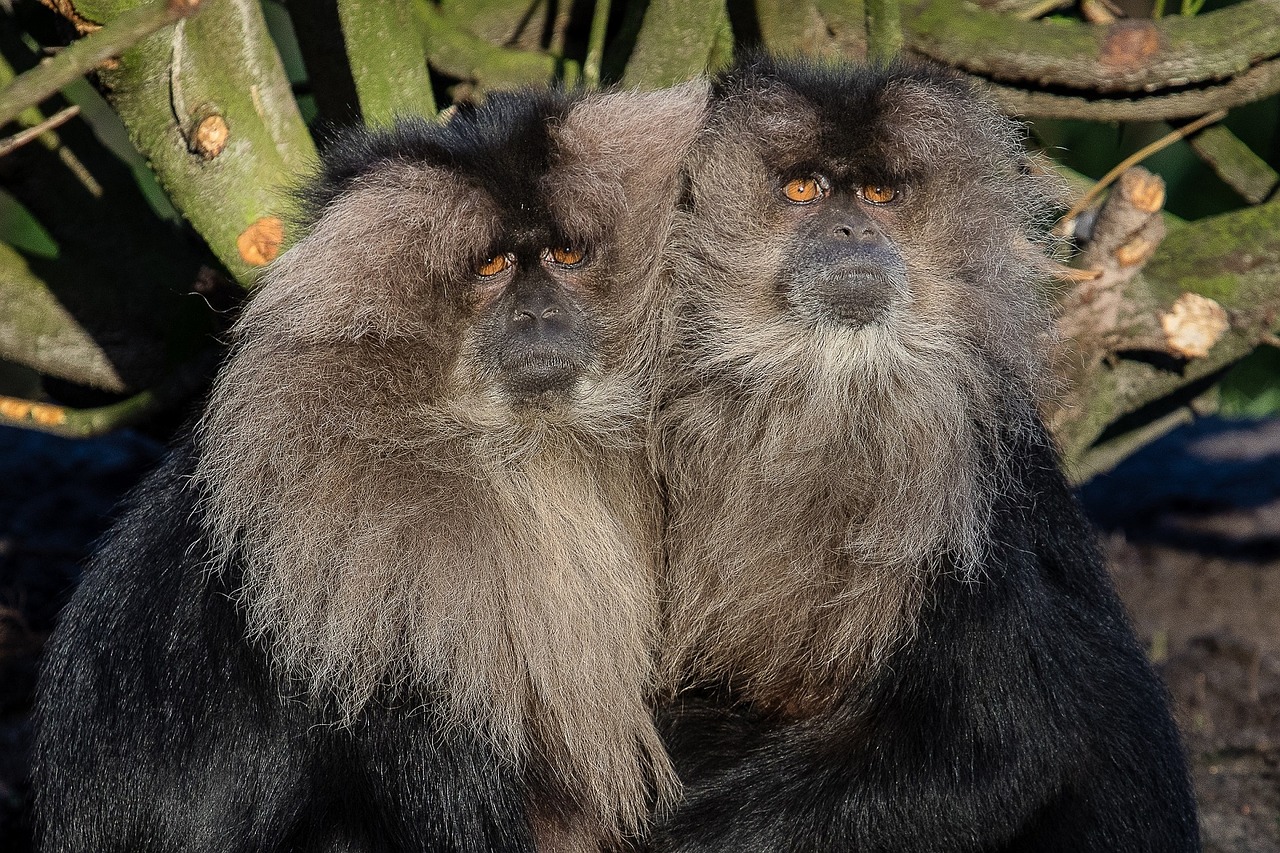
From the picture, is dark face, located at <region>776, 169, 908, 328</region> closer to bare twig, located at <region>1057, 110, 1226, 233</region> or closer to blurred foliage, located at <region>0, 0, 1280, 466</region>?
blurred foliage, located at <region>0, 0, 1280, 466</region>

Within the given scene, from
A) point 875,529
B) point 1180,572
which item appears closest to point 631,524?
point 875,529

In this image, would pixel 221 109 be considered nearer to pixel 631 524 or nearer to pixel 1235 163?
pixel 631 524

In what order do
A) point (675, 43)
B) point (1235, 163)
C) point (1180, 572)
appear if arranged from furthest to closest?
1. point (1180, 572)
2. point (1235, 163)
3. point (675, 43)

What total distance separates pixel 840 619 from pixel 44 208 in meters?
3.18

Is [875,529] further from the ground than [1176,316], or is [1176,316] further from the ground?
[875,529]

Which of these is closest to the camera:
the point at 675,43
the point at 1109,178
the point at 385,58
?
the point at 385,58

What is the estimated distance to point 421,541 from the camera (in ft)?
8.88

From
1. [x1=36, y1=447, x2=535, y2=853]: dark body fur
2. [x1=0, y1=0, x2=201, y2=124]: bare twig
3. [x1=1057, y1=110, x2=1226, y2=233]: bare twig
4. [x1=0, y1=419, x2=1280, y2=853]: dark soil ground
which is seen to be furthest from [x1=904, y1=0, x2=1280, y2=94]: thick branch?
[x1=36, y1=447, x2=535, y2=853]: dark body fur

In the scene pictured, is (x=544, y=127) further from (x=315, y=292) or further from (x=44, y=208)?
(x=44, y=208)

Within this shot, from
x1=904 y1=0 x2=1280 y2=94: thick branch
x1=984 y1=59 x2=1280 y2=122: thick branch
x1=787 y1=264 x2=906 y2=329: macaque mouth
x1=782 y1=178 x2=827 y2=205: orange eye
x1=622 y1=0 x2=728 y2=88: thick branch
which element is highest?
x1=782 y1=178 x2=827 y2=205: orange eye

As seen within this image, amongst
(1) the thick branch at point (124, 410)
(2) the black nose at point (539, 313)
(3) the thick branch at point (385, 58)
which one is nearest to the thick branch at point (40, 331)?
(1) the thick branch at point (124, 410)

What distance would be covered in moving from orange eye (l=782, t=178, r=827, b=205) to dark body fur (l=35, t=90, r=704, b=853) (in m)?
0.25

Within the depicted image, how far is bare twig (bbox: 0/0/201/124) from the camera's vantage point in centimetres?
255

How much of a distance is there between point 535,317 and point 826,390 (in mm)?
593
